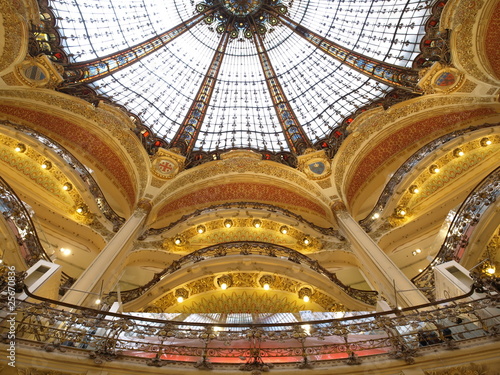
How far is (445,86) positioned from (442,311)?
35.8ft

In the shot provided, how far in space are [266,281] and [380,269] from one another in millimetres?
3612

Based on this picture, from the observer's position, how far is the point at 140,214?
12.1 m

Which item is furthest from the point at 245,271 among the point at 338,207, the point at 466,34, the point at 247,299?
the point at 466,34

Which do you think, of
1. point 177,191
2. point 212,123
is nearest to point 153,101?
point 212,123

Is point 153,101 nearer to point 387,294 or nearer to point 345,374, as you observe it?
point 387,294

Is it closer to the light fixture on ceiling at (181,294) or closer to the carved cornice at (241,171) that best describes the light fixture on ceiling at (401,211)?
the carved cornice at (241,171)

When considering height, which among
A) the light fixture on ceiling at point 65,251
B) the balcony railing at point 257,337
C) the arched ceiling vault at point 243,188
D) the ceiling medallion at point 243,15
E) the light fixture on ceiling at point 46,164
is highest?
the ceiling medallion at point 243,15

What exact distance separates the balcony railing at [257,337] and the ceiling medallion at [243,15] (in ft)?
61.2

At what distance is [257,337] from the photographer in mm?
5598

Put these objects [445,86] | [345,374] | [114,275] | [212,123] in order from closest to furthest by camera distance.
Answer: [345,374]
[114,275]
[445,86]
[212,123]

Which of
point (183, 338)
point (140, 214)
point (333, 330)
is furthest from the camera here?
point (140, 214)

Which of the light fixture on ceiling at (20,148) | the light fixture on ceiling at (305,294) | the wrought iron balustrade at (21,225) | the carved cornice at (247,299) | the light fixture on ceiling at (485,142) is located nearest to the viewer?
the wrought iron balustrade at (21,225)

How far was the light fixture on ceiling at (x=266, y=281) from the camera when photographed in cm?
1028

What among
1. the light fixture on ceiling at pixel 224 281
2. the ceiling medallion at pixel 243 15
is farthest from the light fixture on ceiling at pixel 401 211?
the ceiling medallion at pixel 243 15
